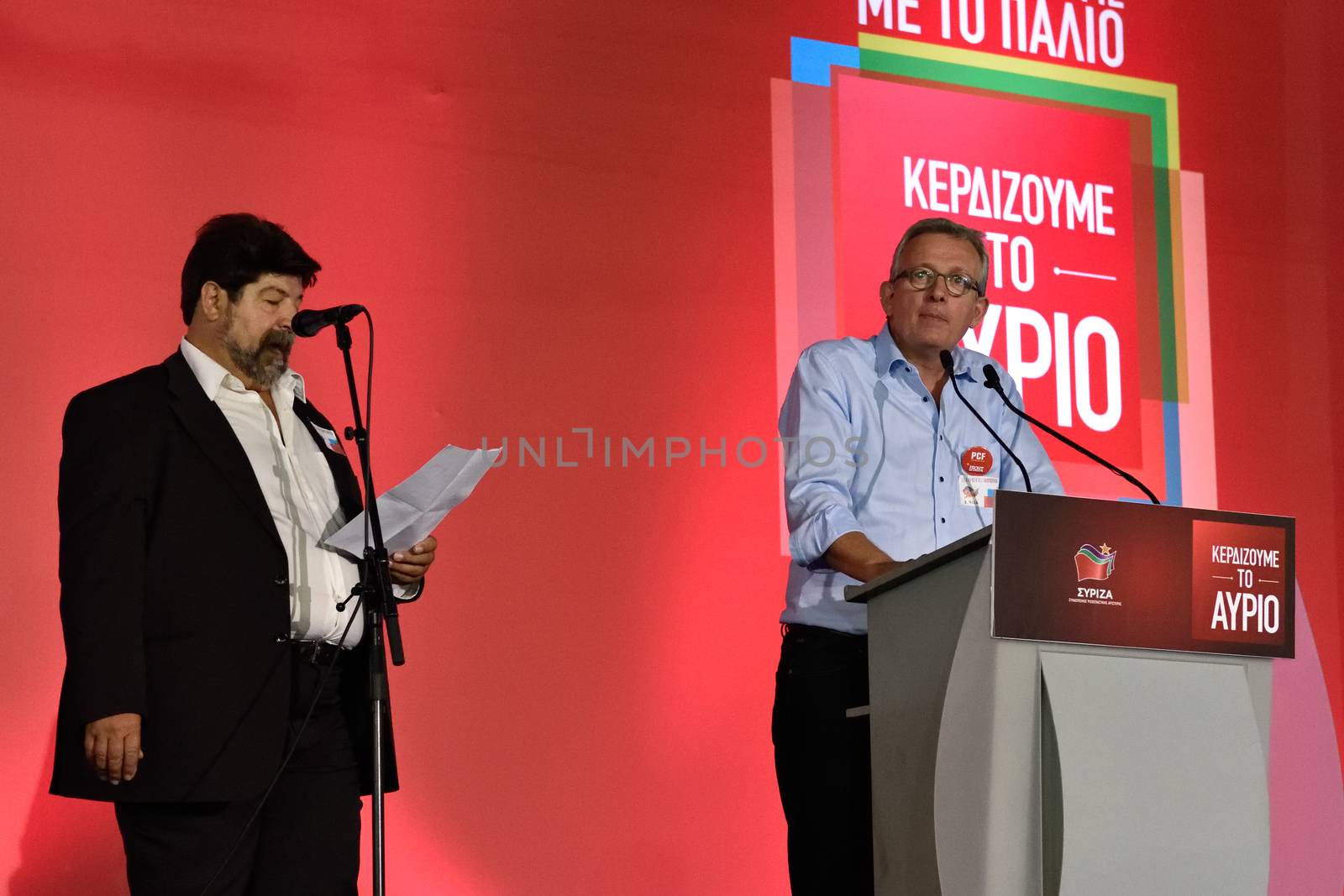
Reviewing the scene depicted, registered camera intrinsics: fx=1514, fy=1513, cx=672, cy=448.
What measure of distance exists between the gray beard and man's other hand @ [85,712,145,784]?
0.67 metres

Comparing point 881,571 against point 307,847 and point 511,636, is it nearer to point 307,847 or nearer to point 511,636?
point 307,847

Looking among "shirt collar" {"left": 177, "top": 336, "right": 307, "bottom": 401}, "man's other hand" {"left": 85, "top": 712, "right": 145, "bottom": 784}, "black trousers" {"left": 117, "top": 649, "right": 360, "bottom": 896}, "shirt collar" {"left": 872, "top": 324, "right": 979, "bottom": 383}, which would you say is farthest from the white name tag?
"man's other hand" {"left": 85, "top": 712, "right": 145, "bottom": 784}

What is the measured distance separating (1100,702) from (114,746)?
1426 mm

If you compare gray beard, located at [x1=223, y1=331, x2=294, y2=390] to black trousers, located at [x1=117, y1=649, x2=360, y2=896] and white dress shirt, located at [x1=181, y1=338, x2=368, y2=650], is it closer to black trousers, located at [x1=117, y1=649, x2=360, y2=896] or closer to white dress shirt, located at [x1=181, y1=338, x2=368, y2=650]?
white dress shirt, located at [x1=181, y1=338, x2=368, y2=650]

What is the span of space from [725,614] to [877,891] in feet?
5.41

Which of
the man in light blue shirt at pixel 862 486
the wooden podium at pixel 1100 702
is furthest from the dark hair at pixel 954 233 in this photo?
the wooden podium at pixel 1100 702

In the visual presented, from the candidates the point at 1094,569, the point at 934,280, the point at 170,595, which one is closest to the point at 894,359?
the point at 934,280

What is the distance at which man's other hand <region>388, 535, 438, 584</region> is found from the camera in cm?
265

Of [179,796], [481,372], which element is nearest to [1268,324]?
[481,372]

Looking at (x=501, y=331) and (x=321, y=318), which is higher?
(x=501, y=331)

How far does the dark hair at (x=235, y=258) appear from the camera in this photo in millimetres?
2699

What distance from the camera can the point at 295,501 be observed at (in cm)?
265

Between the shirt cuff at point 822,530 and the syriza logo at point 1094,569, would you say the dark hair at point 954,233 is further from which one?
the syriza logo at point 1094,569

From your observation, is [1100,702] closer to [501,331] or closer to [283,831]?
[283,831]
